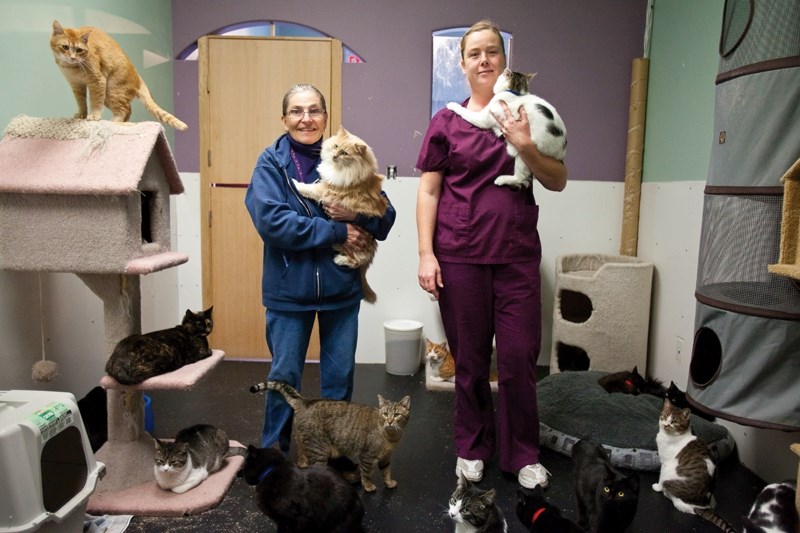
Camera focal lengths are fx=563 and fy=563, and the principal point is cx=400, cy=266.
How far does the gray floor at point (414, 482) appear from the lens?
6.08ft

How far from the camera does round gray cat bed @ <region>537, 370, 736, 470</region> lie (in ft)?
7.39

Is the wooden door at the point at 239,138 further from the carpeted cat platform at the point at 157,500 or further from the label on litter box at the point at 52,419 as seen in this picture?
the label on litter box at the point at 52,419

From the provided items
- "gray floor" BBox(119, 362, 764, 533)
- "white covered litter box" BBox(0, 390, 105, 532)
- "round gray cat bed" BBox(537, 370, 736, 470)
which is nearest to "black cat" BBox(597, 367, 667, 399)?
"round gray cat bed" BBox(537, 370, 736, 470)

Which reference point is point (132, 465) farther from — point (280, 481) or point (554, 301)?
point (554, 301)

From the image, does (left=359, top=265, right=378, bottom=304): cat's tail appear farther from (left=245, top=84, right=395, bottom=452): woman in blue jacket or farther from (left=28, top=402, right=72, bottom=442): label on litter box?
(left=28, top=402, right=72, bottom=442): label on litter box

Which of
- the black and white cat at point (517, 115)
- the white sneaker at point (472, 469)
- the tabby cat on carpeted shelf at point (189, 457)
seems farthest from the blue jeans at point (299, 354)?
the black and white cat at point (517, 115)

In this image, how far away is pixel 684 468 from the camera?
6.36 feet

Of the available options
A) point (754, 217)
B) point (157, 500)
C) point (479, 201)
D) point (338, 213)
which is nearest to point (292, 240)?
point (338, 213)

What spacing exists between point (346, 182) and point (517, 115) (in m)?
0.63

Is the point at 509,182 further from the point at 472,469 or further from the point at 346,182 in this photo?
the point at 472,469

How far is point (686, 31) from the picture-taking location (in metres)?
2.95

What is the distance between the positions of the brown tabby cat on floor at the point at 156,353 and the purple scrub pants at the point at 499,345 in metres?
Answer: 0.92

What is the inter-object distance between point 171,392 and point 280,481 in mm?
1650

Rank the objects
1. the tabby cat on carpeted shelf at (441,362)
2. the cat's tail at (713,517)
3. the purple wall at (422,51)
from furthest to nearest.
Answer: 1. the purple wall at (422,51)
2. the tabby cat on carpeted shelf at (441,362)
3. the cat's tail at (713,517)
